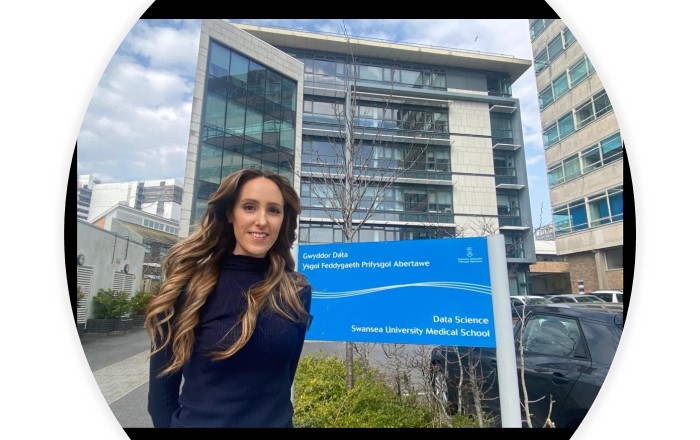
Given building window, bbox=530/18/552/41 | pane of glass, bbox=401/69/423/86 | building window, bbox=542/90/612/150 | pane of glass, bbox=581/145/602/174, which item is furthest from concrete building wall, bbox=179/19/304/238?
pane of glass, bbox=581/145/602/174

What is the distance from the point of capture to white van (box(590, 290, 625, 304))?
5.07 ft

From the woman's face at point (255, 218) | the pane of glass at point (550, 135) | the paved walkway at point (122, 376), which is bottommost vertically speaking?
the paved walkway at point (122, 376)

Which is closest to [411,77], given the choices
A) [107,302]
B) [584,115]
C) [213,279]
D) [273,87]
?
[273,87]

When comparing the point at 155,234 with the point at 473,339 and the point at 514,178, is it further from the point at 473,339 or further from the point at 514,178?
the point at 514,178

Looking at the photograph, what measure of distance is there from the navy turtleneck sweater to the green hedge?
0.32m

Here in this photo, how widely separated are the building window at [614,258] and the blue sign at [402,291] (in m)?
0.76

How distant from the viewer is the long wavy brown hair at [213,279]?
51.1 inches

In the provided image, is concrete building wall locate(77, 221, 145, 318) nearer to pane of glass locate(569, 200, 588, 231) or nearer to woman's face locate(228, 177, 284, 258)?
woman's face locate(228, 177, 284, 258)

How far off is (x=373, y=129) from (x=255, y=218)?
1.16 m

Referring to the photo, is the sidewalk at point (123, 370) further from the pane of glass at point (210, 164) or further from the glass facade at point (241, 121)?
the pane of glass at point (210, 164)

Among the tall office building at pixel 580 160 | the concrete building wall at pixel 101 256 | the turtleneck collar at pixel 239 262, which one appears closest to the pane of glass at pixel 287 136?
the turtleneck collar at pixel 239 262

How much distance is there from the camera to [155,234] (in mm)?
1544

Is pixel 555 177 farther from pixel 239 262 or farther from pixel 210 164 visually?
pixel 210 164

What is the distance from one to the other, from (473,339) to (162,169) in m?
1.68
